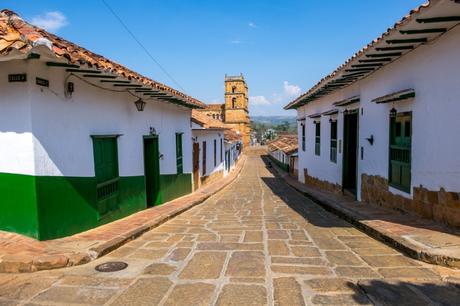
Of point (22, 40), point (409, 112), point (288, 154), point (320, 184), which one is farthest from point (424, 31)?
point (288, 154)

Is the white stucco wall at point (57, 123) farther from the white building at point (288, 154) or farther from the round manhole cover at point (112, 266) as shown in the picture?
the white building at point (288, 154)

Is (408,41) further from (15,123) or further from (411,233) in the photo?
(15,123)

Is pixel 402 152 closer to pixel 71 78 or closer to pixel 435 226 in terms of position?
pixel 435 226

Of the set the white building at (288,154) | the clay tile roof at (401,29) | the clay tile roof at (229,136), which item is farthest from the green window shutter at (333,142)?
the clay tile roof at (229,136)

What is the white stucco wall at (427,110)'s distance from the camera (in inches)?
208

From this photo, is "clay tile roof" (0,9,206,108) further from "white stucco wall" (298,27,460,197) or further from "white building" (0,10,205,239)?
"white stucco wall" (298,27,460,197)

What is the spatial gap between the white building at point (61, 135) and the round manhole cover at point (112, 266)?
125cm

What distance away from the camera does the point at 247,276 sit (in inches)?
156

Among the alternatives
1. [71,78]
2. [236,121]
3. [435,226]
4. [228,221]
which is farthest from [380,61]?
[236,121]

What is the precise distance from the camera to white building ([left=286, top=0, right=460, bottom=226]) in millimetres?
5246

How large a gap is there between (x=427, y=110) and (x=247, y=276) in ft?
13.8

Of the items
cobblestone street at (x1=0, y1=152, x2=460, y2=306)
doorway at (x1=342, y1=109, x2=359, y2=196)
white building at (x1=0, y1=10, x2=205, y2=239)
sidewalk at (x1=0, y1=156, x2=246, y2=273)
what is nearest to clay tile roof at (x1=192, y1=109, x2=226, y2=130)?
doorway at (x1=342, y1=109, x2=359, y2=196)

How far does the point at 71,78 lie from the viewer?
5691 mm

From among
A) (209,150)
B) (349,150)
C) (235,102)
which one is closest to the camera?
(349,150)
